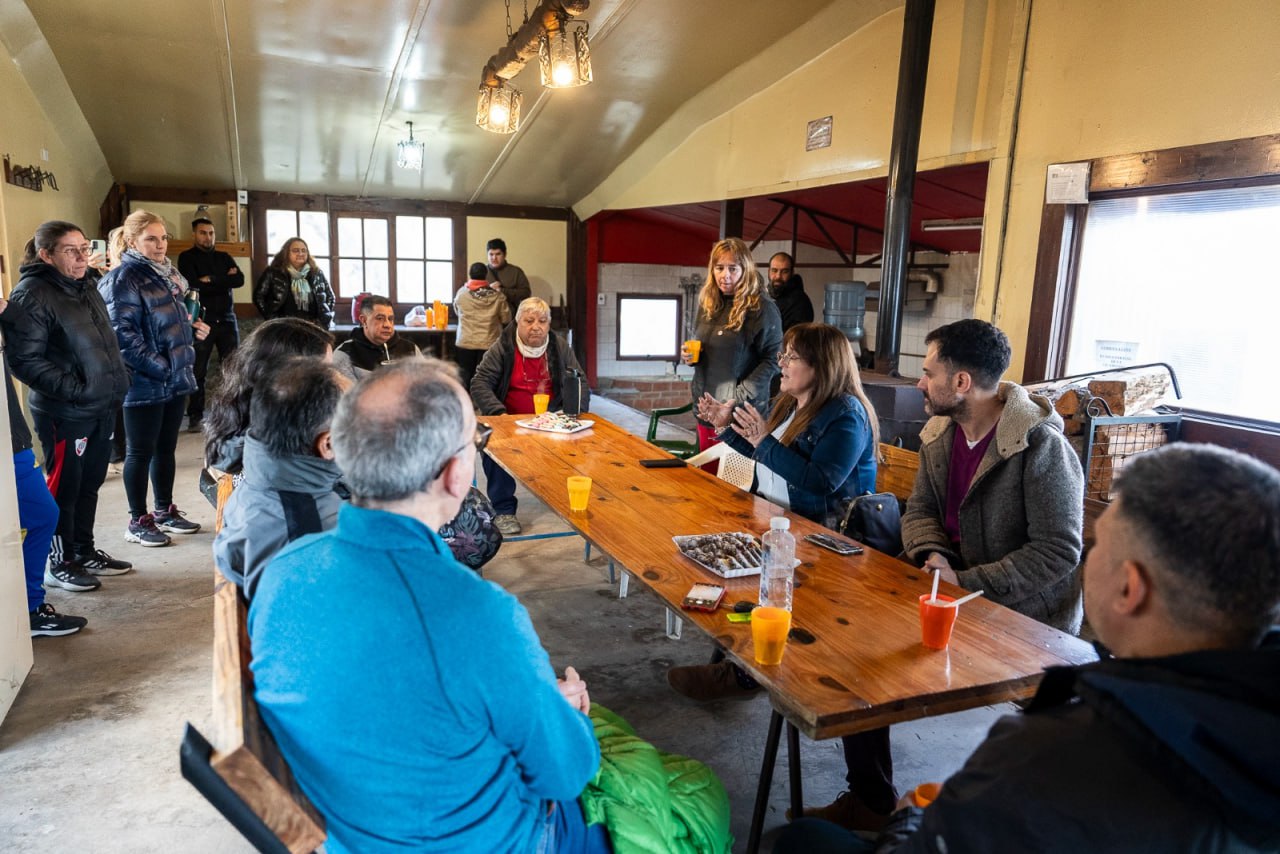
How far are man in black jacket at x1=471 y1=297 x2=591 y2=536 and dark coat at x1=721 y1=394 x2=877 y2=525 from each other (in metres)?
1.79

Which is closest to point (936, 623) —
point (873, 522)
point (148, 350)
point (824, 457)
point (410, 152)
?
point (873, 522)

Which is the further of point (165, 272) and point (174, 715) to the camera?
point (165, 272)

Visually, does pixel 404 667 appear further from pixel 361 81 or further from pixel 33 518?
pixel 361 81

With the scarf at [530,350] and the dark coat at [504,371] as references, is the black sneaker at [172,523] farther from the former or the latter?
the scarf at [530,350]

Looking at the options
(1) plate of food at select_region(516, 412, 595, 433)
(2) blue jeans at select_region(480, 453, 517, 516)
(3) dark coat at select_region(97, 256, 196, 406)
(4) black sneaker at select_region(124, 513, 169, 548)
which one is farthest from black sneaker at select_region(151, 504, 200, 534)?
(1) plate of food at select_region(516, 412, 595, 433)

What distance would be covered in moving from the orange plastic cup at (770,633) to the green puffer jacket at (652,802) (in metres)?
0.34

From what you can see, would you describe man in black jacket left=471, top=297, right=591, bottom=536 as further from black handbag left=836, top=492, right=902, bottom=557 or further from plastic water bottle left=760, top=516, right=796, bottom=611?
plastic water bottle left=760, top=516, right=796, bottom=611

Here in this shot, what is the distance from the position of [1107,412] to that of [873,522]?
141 centimetres

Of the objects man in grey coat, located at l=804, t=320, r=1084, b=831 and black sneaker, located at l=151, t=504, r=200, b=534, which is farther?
black sneaker, located at l=151, t=504, r=200, b=534

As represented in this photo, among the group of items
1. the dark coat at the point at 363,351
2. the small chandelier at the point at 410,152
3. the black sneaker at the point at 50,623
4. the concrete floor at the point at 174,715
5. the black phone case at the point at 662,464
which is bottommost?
the concrete floor at the point at 174,715

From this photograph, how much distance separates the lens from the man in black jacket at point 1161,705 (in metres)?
0.79

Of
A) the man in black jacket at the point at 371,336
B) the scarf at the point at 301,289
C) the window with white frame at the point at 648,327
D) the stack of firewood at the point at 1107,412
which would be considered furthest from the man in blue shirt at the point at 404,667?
the window with white frame at the point at 648,327

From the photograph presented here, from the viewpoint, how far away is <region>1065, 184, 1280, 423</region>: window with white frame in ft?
10.3

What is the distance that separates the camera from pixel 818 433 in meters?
2.67
